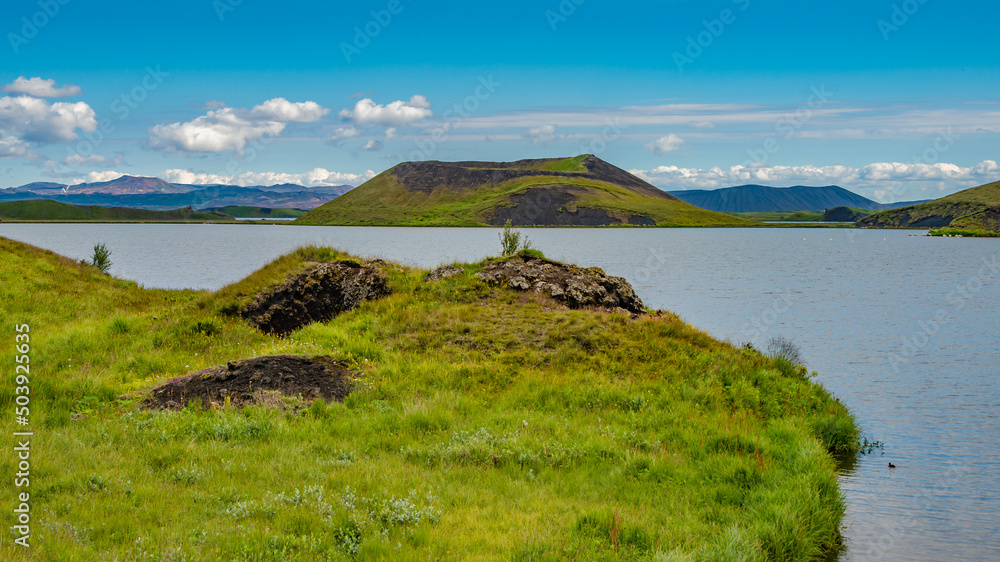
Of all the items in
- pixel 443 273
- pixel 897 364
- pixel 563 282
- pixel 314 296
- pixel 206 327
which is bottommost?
pixel 897 364

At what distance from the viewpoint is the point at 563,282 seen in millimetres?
21797

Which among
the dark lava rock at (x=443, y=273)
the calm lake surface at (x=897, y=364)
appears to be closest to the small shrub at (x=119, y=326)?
the dark lava rock at (x=443, y=273)

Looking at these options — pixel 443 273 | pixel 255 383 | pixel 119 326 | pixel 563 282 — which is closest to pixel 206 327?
pixel 119 326

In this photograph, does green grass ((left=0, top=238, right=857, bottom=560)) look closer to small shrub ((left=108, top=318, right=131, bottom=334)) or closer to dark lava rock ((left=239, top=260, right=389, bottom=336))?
small shrub ((left=108, top=318, right=131, bottom=334))

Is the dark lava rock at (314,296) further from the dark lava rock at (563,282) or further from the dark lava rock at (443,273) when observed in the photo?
the dark lava rock at (563,282)

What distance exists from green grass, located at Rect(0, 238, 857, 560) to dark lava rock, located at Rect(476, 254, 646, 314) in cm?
94

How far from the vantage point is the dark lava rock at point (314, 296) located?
67.4ft

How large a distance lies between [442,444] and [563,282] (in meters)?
11.8

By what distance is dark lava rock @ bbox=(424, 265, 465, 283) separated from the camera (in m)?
22.2

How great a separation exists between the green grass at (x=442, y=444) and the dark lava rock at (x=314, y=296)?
33.2 inches

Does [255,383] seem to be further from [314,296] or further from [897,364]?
[897,364]

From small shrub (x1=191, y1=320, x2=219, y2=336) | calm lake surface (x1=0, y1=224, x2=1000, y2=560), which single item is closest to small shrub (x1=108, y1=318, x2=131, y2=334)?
small shrub (x1=191, y1=320, x2=219, y2=336)

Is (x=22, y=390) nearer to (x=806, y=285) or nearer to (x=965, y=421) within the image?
(x=965, y=421)

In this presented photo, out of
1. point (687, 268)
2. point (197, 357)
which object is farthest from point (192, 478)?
point (687, 268)
